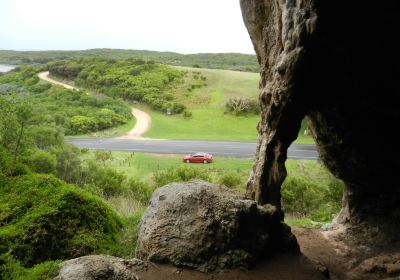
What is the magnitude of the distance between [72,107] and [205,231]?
47.6 m

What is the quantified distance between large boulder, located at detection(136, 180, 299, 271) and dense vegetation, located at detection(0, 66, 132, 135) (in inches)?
1159

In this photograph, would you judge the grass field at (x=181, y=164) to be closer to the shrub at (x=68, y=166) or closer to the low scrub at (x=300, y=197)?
the shrub at (x=68, y=166)

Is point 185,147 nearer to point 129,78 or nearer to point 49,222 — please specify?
point 49,222

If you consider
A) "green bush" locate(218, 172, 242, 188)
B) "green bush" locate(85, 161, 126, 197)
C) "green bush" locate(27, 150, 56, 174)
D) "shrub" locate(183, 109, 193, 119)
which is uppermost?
"shrub" locate(183, 109, 193, 119)

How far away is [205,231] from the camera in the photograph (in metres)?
9.81

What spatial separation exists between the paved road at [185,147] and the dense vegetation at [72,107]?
3.74 metres

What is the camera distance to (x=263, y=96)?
11992mm

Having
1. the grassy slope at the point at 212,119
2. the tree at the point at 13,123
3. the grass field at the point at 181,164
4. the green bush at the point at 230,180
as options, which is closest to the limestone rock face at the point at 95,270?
the tree at the point at 13,123

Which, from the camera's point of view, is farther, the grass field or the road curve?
the road curve

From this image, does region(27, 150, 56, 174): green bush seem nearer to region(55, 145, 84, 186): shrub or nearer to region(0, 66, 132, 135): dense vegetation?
region(55, 145, 84, 186): shrub

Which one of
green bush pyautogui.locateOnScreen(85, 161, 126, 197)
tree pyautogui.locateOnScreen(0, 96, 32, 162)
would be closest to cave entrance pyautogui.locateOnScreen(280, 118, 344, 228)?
green bush pyautogui.locateOnScreen(85, 161, 126, 197)

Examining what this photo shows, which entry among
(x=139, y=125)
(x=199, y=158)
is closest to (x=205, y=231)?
(x=199, y=158)

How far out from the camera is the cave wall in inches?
347

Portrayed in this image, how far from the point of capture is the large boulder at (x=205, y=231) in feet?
31.9
